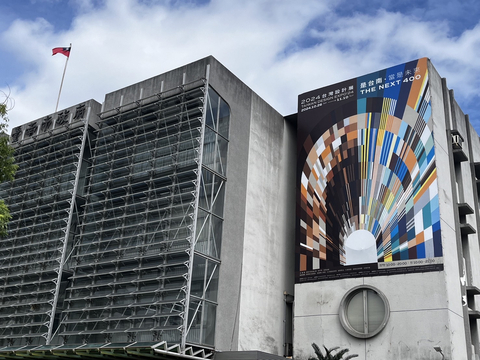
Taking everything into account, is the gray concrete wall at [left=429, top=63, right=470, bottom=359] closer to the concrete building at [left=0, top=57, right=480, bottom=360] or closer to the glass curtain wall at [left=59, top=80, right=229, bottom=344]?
the concrete building at [left=0, top=57, right=480, bottom=360]

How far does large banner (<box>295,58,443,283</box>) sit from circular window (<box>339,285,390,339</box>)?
104cm

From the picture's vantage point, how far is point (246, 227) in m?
31.2

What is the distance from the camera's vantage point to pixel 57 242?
33.6 m

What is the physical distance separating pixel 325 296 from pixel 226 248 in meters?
6.30

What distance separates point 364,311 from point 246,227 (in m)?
7.53

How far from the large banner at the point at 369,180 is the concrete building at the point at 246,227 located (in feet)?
0.27

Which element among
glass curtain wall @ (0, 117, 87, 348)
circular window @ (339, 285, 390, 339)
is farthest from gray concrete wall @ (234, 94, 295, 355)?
glass curtain wall @ (0, 117, 87, 348)

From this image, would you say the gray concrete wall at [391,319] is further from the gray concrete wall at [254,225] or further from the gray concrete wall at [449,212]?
the gray concrete wall at [254,225]

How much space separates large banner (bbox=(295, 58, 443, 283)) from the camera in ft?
97.8

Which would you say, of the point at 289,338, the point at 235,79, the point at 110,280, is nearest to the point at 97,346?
the point at 110,280

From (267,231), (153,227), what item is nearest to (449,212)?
(267,231)

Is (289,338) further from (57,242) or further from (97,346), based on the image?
(57,242)

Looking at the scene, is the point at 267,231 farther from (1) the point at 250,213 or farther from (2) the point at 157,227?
(2) the point at 157,227

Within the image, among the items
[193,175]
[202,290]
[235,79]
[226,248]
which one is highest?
[235,79]
